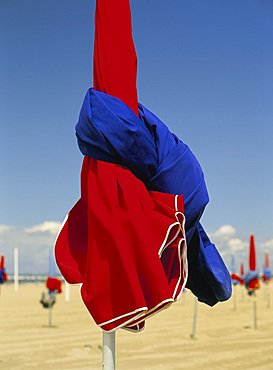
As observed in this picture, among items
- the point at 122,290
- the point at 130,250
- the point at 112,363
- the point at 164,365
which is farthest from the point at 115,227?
the point at 164,365

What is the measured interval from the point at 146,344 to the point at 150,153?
964cm

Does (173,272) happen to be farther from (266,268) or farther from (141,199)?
(266,268)

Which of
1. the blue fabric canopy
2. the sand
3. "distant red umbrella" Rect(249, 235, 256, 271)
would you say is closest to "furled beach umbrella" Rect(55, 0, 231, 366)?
the blue fabric canopy

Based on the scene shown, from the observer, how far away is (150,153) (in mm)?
2004

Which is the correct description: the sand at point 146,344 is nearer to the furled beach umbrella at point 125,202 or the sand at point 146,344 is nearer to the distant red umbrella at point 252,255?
the distant red umbrella at point 252,255

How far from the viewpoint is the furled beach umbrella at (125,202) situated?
1873 millimetres

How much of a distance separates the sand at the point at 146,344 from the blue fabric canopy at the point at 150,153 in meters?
7.12

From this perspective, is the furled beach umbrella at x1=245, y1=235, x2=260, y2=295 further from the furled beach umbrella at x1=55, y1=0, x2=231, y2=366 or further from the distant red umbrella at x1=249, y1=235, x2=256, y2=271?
the furled beach umbrella at x1=55, y1=0, x2=231, y2=366

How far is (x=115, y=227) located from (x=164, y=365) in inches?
304

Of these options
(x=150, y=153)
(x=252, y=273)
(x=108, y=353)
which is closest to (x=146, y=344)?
(x=252, y=273)

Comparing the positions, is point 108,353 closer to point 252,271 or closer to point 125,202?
point 125,202

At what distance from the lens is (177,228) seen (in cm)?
195

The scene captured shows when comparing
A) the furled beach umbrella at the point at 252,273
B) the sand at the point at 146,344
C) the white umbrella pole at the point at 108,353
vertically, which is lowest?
the sand at the point at 146,344

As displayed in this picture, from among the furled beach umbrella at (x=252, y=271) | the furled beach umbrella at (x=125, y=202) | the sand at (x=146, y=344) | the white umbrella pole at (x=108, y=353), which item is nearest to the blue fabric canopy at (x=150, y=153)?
the furled beach umbrella at (x=125, y=202)
